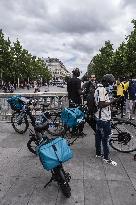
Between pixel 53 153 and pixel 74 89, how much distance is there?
500 centimetres

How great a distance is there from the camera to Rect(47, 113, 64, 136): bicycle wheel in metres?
9.69

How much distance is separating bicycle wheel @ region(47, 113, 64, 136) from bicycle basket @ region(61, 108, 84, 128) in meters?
0.89

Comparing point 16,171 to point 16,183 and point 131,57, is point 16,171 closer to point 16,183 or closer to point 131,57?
point 16,183

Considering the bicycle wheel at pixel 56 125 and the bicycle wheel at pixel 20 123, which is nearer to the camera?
the bicycle wheel at pixel 56 125

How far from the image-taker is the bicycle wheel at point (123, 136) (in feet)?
26.4

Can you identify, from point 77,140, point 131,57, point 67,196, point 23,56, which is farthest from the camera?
point 23,56

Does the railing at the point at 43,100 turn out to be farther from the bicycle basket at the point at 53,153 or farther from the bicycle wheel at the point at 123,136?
the bicycle basket at the point at 53,153

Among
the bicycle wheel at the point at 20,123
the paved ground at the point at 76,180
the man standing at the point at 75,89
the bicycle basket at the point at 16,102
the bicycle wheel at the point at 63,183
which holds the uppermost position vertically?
the man standing at the point at 75,89

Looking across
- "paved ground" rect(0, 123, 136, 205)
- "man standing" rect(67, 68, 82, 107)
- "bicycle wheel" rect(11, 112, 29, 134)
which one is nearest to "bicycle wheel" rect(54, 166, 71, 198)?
"paved ground" rect(0, 123, 136, 205)

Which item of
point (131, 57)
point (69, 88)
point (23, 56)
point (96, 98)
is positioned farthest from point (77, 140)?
point (23, 56)

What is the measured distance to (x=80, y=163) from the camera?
24.5ft

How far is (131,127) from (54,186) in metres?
2.84

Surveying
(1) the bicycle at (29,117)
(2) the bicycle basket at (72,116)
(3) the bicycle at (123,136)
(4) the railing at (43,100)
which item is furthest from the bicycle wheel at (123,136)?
(4) the railing at (43,100)

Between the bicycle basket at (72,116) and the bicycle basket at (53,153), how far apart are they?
2886mm
